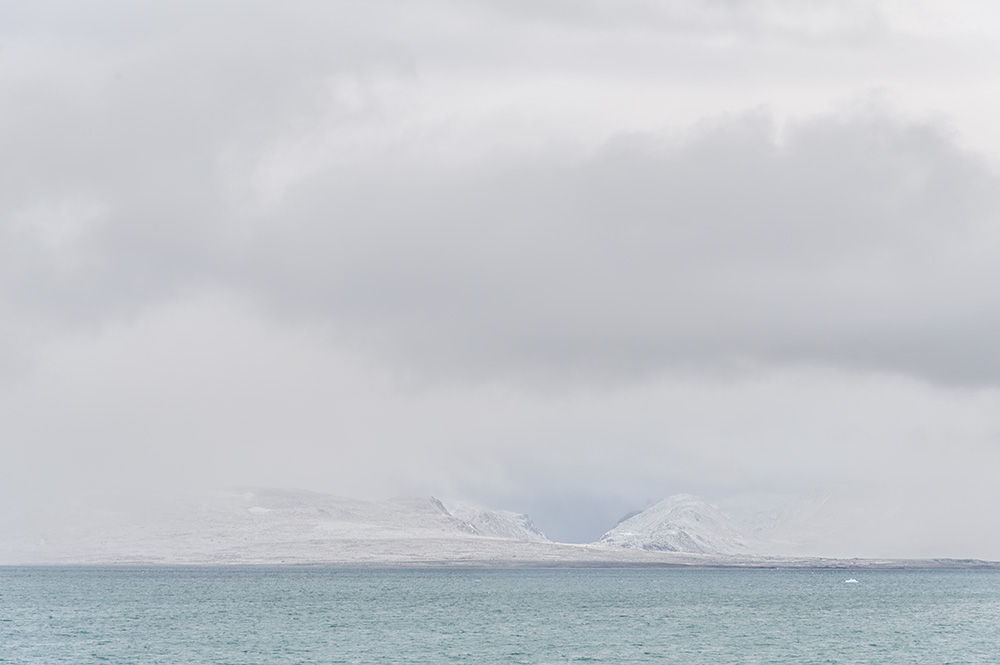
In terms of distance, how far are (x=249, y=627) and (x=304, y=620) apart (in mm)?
14045

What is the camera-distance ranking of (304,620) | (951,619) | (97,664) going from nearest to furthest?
(97,664), (304,620), (951,619)

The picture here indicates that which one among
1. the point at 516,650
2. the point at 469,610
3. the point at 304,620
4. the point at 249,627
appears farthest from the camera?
the point at 469,610

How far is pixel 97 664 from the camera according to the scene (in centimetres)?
10919

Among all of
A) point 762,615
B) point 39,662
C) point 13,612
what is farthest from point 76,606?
point 762,615

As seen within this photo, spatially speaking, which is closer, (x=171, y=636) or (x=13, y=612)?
(x=171, y=636)

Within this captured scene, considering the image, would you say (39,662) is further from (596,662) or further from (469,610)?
(469,610)

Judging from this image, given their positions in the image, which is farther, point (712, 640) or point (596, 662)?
point (712, 640)

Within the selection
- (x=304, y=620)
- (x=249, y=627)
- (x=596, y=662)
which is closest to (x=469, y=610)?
(x=304, y=620)

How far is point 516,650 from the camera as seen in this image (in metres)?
122

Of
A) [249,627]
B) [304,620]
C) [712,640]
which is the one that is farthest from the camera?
[304,620]

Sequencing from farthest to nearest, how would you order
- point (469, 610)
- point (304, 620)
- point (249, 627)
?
point (469, 610) → point (304, 620) → point (249, 627)

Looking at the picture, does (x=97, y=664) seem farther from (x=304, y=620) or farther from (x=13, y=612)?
(x=13, y=612)

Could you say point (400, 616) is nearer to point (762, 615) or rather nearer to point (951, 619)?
point (762, 615)

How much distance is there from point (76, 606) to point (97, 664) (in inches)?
3628
